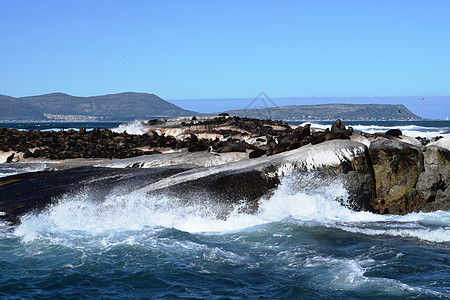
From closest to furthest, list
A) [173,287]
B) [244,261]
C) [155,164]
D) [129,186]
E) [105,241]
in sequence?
[173,287]
[244,261]
[105,241]
[129,186]
[155,164]

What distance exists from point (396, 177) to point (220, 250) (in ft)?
15.7

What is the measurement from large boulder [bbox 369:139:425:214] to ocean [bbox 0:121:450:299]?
32 centimetres

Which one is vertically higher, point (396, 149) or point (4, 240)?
point (396, 149)

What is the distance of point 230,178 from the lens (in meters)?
10.6

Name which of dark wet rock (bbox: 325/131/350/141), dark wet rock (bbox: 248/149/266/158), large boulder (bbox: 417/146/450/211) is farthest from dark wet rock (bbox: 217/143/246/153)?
large boulder (bbox: 417/146/450/211)

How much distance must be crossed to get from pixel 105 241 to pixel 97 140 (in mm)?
12555

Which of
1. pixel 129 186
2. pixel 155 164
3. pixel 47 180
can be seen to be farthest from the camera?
pixel 155 164

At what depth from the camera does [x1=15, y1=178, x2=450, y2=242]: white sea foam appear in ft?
32.1

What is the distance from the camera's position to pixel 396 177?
442 inches

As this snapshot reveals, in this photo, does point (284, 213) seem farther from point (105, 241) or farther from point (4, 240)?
point (4, 240)

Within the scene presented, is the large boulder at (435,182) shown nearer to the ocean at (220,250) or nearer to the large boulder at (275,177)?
the ocean at (220,250)

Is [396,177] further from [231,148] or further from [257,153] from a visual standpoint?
[231,148]

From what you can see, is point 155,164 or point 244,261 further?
point 155,164

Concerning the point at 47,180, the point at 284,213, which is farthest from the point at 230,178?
the point at 47,180
